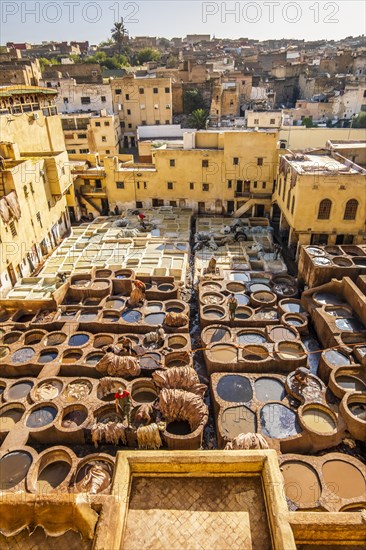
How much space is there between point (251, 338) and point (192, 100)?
45514 millimetres

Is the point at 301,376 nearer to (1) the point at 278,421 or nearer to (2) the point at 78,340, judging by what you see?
(1) the point at 278,421

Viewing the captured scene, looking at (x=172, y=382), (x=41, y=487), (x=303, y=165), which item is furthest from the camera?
(x=303, y=165)

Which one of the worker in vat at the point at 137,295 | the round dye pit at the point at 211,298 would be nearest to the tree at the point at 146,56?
the worker in vat at the point at 137,295

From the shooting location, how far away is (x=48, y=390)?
14.9 m

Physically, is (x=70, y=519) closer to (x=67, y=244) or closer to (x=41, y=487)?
(x=41, y=487)

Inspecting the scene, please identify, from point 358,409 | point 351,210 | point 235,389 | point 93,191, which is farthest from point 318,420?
point 93,191

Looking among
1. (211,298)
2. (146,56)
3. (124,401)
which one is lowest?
(211,298)

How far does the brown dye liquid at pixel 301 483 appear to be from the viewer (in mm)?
11045

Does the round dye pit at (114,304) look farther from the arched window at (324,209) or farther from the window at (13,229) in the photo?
the arched window at (324,209)

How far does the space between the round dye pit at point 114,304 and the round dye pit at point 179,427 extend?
7731 mm

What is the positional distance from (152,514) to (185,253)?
20786 millimetres

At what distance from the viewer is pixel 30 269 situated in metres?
24.0

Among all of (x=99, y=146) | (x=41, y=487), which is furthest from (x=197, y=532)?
(x=99, y=146)

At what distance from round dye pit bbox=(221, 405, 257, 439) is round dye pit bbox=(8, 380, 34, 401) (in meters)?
7.95
